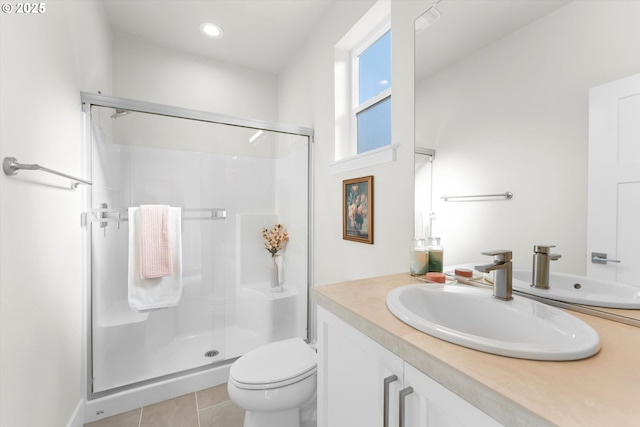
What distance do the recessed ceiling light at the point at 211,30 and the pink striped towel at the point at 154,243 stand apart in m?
1.52

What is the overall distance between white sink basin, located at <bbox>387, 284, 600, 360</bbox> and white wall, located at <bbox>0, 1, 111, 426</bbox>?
1.23 metres

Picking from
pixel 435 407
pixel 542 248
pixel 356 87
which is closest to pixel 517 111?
pixel 542 248

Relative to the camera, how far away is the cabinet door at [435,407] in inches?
18.3

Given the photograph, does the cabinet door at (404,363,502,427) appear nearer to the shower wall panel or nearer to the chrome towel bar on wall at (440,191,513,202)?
the chrome towel bar on wall at (440,191,513,202)

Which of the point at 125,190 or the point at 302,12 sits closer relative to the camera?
the point at 125,190

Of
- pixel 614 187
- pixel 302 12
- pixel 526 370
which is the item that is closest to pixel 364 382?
pixel 526 370

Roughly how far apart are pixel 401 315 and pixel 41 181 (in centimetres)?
142

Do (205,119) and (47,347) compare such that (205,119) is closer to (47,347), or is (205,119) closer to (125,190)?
(125,190)

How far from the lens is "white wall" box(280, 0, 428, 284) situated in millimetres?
1385

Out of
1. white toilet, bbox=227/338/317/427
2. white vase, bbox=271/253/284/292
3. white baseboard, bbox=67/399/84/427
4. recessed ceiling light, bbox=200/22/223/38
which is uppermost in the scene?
recessed ceiling light, bbox=200/22/223/38

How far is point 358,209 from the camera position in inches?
67.2

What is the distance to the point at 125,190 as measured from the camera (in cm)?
179

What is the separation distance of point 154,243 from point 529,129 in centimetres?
204

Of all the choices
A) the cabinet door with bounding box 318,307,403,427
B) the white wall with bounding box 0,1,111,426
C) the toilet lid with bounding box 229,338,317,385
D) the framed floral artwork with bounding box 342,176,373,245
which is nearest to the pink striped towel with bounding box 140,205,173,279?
the white wall with bounding box 0,1,111,426
